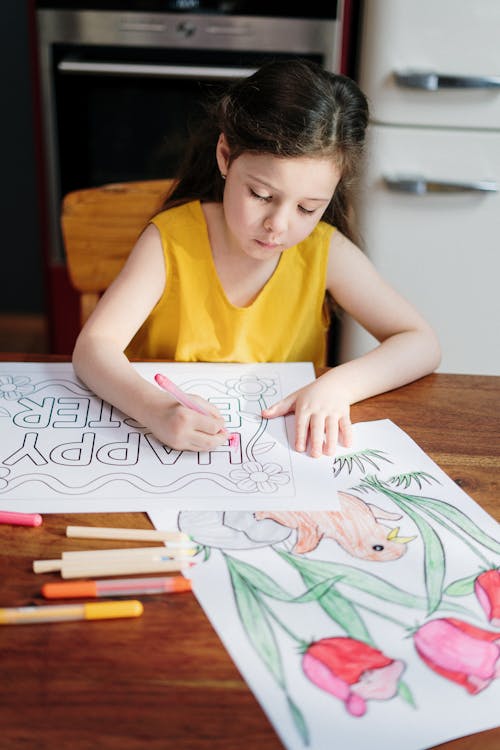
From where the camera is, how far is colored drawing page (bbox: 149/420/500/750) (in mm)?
510

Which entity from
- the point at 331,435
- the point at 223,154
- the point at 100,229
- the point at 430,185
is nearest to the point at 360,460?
the point at 331,435

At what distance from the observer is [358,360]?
98 cm

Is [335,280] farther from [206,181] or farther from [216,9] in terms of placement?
→ [216,9]

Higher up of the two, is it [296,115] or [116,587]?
[296,115]

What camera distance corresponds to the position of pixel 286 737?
488 millimetres

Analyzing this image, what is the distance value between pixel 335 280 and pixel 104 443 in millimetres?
529

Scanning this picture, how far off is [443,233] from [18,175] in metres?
1.34

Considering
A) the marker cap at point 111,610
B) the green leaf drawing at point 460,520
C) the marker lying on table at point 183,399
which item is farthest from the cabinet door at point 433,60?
the marker cap at point 111,610

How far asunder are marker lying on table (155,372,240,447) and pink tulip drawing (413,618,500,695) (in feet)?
0.99

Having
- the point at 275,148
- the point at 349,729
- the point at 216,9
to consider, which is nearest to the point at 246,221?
the point at 275,148

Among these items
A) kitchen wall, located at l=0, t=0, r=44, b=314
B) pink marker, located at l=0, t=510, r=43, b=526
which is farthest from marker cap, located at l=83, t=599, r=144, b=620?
kitchen wall, located at l=0, t=0, r=44, b=314

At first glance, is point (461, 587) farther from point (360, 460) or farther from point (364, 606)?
point (360, 460)

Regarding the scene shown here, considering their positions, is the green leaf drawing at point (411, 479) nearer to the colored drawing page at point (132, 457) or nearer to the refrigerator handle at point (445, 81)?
the colored drawing page at point (132, 457)

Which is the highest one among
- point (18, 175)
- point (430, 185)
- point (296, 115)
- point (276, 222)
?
point (296, 115)
